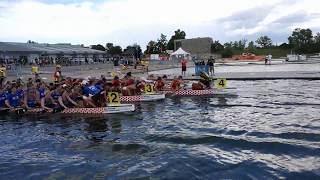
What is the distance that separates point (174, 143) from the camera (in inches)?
557

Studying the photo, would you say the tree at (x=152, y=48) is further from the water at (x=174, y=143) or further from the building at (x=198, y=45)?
the water at (x=174, y=143)

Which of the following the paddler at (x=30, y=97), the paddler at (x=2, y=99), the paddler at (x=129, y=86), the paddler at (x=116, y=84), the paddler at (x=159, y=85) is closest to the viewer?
the paddler at (x=30, y=97)

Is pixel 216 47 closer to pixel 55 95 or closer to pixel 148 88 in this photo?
pixel 148 88

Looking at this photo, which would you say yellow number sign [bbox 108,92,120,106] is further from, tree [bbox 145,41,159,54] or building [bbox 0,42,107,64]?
tree [bbox 145,41,159,54]

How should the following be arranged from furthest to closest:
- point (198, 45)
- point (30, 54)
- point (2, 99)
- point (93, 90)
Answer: point (198, 45) → point (30, 54) → point (2, 99) → point (93, 90)

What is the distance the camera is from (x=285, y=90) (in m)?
27.0

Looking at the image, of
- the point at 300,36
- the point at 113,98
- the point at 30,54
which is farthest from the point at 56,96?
the point at 300,36

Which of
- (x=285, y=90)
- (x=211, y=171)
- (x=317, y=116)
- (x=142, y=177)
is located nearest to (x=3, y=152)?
(x=142, y=177)

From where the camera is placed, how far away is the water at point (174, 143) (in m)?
11.3

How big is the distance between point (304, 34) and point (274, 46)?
1117cm

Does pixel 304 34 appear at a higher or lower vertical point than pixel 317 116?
higher

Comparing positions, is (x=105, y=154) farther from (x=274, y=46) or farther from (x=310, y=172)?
(x=274, y=46)

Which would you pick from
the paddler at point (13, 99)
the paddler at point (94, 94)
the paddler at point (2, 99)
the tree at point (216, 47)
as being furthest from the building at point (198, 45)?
the paddler at point (94, 94)

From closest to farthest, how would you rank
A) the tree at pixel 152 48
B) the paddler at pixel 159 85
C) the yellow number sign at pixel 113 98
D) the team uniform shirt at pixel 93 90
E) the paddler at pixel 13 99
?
the team uniform shirt at pixel 93 90
the yellow number sign at pixel 113 98
the paddler at pixel 13 99
the paddler at pixel 159 85
the tree at pixel 152 48
